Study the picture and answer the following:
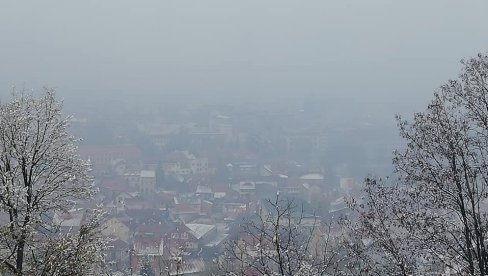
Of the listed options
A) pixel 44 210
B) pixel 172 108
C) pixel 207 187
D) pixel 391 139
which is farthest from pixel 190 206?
pixel 172 108

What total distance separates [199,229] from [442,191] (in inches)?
1043

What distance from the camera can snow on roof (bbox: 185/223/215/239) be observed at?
28.9 m

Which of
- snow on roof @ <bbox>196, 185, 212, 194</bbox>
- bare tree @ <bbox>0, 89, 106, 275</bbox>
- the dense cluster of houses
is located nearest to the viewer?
bare tree @ <bbox>0, 89, 106, 275</bbox>

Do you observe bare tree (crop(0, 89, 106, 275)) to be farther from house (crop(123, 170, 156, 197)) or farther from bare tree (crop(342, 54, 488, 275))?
house (crop(123, 170, 156, 197))

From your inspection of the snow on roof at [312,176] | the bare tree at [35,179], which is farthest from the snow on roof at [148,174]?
the bare tree at [35,179]

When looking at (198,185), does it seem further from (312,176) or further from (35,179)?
(35,179)

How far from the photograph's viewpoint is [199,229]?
31141mm

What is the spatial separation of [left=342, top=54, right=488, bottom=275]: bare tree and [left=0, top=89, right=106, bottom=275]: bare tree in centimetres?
287

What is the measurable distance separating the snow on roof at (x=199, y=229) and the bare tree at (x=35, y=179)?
21.5 metres

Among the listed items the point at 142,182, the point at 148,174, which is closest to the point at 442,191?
the point at 142,182

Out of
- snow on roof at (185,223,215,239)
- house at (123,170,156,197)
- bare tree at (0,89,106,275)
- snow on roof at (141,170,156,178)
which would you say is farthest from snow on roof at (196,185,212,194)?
bare tree at (0,89,106,275)

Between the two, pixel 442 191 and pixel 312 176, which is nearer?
pixel 442 191

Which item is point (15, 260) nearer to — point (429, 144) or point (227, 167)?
point (429, 144)

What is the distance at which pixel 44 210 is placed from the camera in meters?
6.34
